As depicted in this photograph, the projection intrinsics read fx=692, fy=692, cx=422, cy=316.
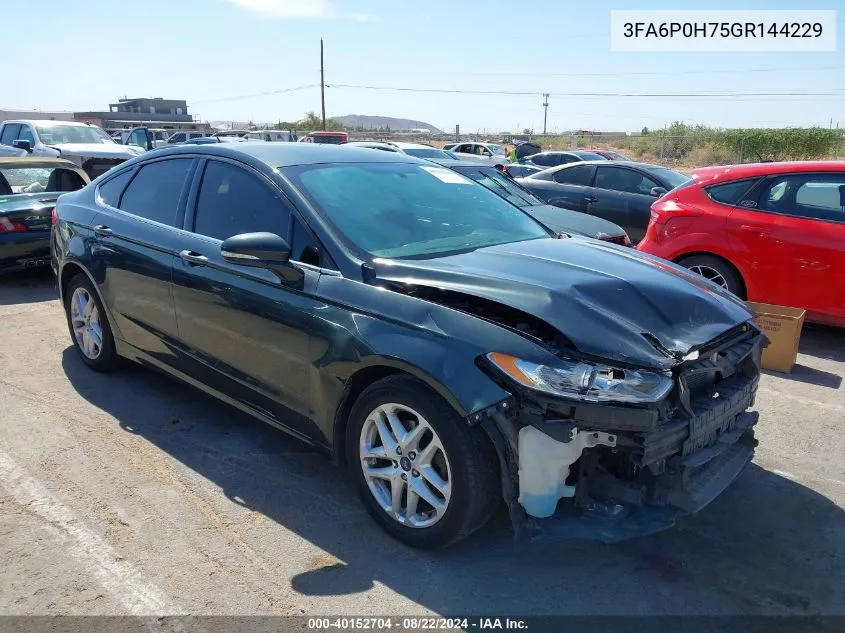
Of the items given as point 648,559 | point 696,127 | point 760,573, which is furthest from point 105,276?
point 696,127

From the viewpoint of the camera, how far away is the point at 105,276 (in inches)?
184

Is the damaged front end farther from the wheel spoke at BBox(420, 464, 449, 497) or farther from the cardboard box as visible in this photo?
the cardboard box

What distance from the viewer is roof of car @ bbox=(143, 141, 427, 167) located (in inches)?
150

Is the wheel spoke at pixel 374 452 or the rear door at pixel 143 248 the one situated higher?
the rear door at pixel 143 248

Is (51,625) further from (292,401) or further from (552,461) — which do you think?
(552,461)

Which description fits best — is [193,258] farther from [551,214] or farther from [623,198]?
[623,198]

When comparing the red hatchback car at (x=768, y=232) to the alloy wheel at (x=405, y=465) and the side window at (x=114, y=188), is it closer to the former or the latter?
the alloy wheel at (x=405, y=465)

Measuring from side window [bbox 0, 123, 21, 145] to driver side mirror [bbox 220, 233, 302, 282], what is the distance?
581 inches

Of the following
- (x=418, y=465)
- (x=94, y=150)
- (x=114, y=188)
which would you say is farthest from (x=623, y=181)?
(x=94, y=150)

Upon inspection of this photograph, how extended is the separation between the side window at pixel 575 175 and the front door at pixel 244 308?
25.1ft

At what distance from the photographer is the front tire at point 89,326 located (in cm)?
491

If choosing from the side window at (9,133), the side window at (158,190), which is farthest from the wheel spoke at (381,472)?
the side window at (9,133)

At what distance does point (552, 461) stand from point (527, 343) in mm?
452

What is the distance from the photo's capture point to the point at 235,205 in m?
3.79
